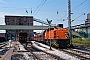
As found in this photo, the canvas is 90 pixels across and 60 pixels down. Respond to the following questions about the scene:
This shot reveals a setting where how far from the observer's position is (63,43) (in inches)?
978

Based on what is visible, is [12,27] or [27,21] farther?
[27,21]

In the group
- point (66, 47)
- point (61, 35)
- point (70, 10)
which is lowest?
point (66, 47)

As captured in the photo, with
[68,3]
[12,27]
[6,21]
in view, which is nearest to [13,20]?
Answer: [6,21]

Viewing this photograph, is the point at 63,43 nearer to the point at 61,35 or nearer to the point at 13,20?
the point at 61,35

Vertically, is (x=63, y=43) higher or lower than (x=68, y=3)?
lower

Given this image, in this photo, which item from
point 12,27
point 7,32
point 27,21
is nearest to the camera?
point 12,27

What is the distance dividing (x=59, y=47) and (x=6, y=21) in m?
82.2

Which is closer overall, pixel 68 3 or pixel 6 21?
pixel 68 3

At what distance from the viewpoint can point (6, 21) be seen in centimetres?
10394

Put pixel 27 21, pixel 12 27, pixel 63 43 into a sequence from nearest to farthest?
1. pixel 63 43
2. pixel 12 27
3. pixel 27 21

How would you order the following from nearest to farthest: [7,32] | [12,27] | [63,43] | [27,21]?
[63,43] < [12,27] < [7,32] < [27,21]

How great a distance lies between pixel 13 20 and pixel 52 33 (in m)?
81.4

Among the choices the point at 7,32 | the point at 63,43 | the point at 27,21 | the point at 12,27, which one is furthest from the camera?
the point at 27,21

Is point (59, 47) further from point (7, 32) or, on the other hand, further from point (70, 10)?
point (7, 32)
